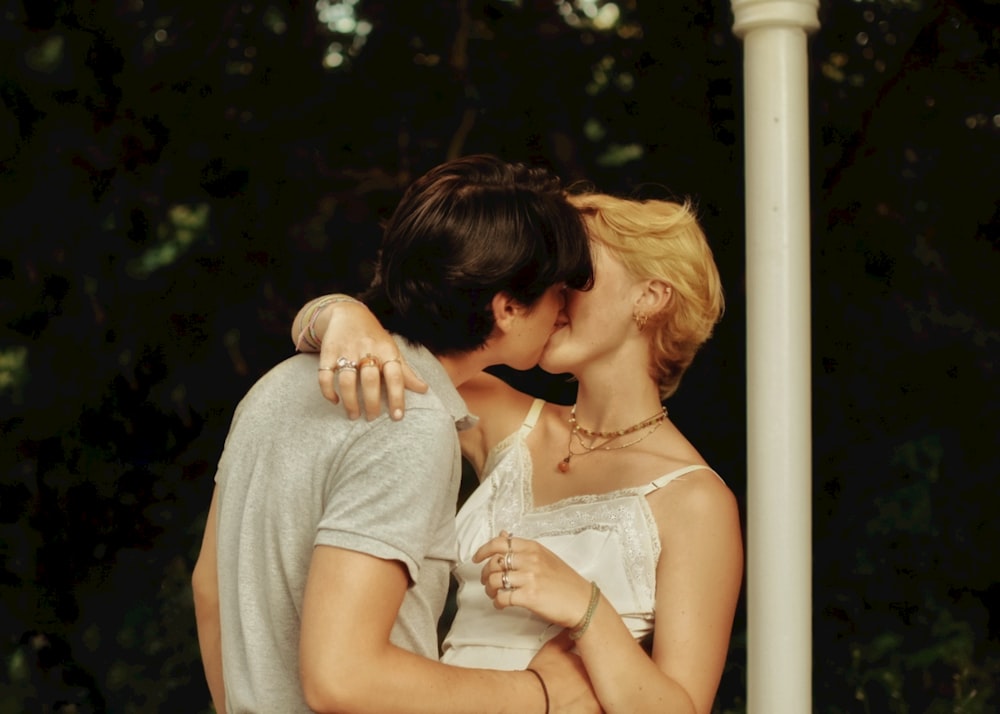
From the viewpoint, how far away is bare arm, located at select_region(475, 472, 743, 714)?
6.92 ft

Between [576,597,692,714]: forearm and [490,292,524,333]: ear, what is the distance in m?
0.50

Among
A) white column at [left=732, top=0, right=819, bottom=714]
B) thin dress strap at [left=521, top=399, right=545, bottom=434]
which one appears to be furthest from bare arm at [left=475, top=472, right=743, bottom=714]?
thin dress strap at [left=521, top=399, right=545, bottom=434]

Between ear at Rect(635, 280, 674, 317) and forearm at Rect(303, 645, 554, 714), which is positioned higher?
ear at Rect(635, 280, 674, 317)

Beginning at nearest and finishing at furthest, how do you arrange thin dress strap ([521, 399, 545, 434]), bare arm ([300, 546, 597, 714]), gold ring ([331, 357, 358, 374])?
bare arm ([300, 546, 597, 714])
gold ring ([331, 357, 358, 374])
thin dress strap ([521, 399, 545, 434])

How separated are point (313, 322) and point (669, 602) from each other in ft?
2.67

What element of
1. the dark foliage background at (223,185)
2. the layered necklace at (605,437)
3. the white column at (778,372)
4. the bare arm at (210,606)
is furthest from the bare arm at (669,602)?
the dark foliage background at (223,185)

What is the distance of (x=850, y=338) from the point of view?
288 centimetres

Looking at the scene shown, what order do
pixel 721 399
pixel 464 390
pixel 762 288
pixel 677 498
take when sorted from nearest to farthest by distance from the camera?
Result: pixel 762 288 → pixel 677 498 → pixel 464 390 → pixel 721 399

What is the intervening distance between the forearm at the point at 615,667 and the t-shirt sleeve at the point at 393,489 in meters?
0.50

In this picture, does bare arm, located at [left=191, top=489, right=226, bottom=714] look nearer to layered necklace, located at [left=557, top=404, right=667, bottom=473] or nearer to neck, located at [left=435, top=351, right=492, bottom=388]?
neck, located at [left=435, top=351, right=492, bottom=388]

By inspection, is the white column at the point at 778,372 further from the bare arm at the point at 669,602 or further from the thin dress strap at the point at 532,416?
the thin dress strap at the point at 532,416

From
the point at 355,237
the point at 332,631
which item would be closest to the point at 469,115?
the point at 355,237

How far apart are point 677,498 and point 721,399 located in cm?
61

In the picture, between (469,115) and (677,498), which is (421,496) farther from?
(469,115)
